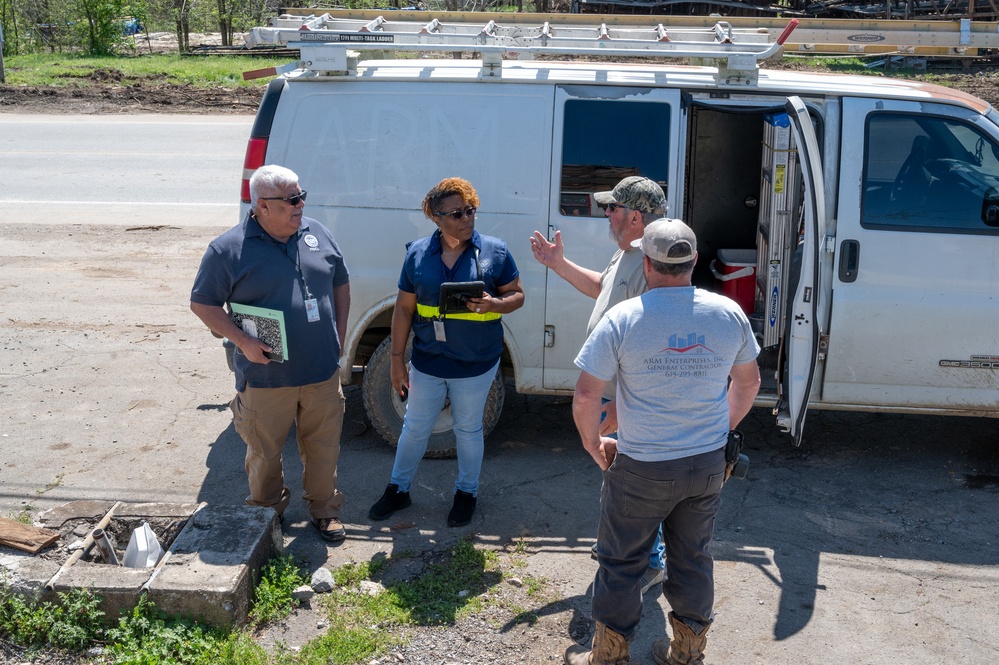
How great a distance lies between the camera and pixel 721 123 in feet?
21.9

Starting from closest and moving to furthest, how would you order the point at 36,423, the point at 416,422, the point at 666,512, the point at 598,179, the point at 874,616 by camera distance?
the point at 666,512, the point at 874,616, the point at 416,422, the point at 598,179, the point at 36,423

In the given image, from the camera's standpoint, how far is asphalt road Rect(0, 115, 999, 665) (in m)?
4.36

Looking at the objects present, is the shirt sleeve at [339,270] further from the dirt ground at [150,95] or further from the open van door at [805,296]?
the dirt ground at [150,95]

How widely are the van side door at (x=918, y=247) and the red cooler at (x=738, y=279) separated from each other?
3.28 ft

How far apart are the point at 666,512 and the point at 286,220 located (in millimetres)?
2173

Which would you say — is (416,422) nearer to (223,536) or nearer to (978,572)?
(223,536)

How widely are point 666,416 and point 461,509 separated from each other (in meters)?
1.87

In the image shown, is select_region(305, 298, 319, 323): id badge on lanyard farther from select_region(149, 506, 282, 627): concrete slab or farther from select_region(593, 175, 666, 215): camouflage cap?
select_region(593, 175, 666, 215): camouflage cap

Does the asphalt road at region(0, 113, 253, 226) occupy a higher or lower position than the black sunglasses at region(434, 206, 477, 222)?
lower

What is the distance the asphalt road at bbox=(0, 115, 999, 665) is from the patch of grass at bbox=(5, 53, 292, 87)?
13807 mm

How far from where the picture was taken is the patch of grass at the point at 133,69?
21.2 metres

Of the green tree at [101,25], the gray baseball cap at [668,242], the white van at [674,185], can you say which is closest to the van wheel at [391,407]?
the white van at [674,185]

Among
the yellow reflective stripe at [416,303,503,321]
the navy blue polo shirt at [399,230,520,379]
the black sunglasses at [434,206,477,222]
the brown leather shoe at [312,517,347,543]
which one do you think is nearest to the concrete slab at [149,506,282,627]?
the brown leather shoe at [312,517,347,543]

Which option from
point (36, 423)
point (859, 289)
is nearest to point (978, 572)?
point (859, 289)
